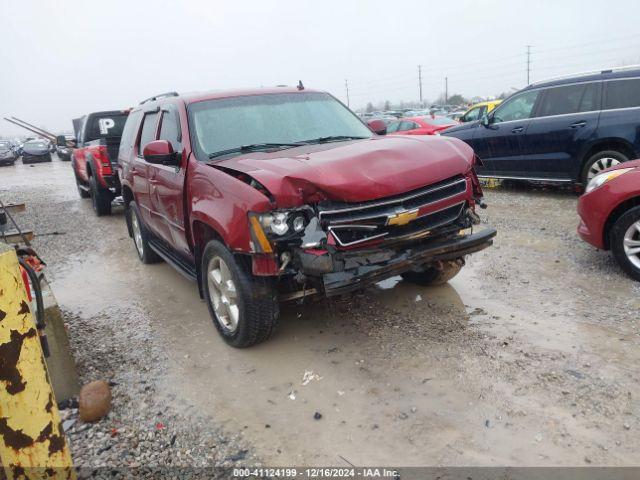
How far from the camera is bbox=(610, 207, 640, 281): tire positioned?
14.8 ft

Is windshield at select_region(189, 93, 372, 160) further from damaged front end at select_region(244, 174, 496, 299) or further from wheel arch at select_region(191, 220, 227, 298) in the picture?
damaged front end at select_region(244, 174, 496, 299)

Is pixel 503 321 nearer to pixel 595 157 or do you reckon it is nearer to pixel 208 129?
pixel 208 129

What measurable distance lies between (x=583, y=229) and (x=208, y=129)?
370 cm

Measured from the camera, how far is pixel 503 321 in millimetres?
4035

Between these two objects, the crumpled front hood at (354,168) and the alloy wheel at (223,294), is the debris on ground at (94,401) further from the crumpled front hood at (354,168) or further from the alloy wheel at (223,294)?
the crumpled front hood at (354,168)

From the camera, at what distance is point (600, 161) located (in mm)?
7594

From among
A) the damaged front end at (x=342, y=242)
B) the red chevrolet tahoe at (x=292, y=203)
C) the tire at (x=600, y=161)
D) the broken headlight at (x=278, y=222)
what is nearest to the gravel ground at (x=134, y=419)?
the red chevrolet tahoe at (x=292, y=203)

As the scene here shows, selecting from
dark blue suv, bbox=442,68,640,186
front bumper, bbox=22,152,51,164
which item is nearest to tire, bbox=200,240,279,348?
dark blue suv, bbox=442,68,640,186

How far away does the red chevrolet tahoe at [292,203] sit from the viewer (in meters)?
3.23

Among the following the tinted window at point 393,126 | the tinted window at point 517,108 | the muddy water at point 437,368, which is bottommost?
the muddy water at point 437,368

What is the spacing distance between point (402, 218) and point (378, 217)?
17cm

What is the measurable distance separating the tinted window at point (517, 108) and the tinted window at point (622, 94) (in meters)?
1.24

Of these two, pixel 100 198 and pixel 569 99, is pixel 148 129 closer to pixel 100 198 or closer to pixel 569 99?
pixel 100 198

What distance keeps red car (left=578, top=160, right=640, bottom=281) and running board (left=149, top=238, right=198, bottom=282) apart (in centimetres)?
373
